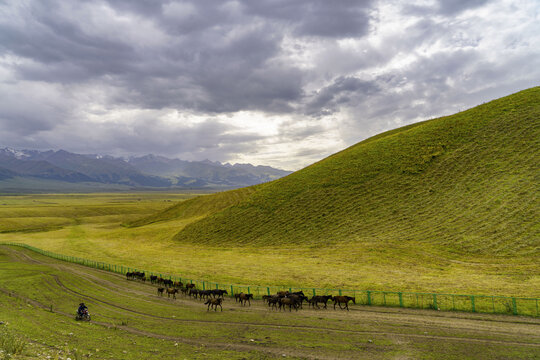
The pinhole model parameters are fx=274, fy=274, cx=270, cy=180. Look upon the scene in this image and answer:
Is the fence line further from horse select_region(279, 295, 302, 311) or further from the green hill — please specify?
the green hill

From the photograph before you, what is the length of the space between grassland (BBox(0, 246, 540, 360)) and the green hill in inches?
1188

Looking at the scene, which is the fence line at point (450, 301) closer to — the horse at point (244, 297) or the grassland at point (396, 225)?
the horse at point (244, 297)

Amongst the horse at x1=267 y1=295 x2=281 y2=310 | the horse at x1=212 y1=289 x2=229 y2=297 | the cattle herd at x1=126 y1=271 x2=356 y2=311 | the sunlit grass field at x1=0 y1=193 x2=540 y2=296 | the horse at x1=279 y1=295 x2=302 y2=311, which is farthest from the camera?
the sunlit grass field at x1=0 y1=193 x2=540 y2=296

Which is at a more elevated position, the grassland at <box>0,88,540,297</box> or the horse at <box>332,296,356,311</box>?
the grassland at <box>0,88,540,297</box>

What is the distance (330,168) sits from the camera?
307ft

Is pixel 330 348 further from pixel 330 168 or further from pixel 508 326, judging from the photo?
pixel 330 168

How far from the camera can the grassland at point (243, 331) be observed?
16.7 metres

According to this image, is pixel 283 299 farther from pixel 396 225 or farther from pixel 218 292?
pixel 396 225

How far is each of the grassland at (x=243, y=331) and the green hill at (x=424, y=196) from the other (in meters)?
30.2

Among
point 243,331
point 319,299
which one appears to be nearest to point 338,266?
point 319,299

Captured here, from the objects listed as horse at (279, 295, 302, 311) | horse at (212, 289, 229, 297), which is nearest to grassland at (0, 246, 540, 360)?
horse at (279, 295, 302, 311)

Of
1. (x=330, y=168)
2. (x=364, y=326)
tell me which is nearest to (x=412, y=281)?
(x=364, y=326)

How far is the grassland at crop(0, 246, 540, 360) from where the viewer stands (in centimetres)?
1670

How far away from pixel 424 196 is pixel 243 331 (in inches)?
2342
